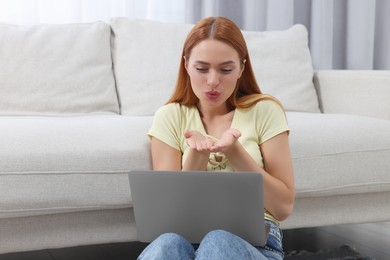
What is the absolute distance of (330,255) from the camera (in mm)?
1864

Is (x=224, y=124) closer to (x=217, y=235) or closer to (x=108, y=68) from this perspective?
(x=217, y=235)

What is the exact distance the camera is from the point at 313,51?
2.96 m

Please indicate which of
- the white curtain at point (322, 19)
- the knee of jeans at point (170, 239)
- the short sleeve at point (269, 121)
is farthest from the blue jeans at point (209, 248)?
the white curtain at point (322, 19)

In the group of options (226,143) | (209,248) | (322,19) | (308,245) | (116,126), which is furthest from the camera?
(322,19)

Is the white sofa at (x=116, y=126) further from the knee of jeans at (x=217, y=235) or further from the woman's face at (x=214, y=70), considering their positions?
the knee of jeans at (x=217, y=235)

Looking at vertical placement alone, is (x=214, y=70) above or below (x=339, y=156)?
above

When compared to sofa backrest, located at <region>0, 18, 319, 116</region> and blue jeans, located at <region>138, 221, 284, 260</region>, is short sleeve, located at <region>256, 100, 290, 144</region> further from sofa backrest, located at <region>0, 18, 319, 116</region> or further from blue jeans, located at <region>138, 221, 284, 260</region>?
sofa backrest, located at <region>0, 18, 319, 116</region>

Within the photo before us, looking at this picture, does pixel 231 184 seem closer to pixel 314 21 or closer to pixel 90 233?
pixel 90 233

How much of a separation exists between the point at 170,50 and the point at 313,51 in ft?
3.11

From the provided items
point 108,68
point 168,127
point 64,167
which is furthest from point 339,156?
point 108,68

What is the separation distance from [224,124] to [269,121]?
11cm

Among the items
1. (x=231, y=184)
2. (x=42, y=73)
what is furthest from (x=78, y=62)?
(x=231, y=184)

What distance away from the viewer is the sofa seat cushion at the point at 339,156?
5.48ft

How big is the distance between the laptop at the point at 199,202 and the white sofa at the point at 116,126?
10.9 inches
